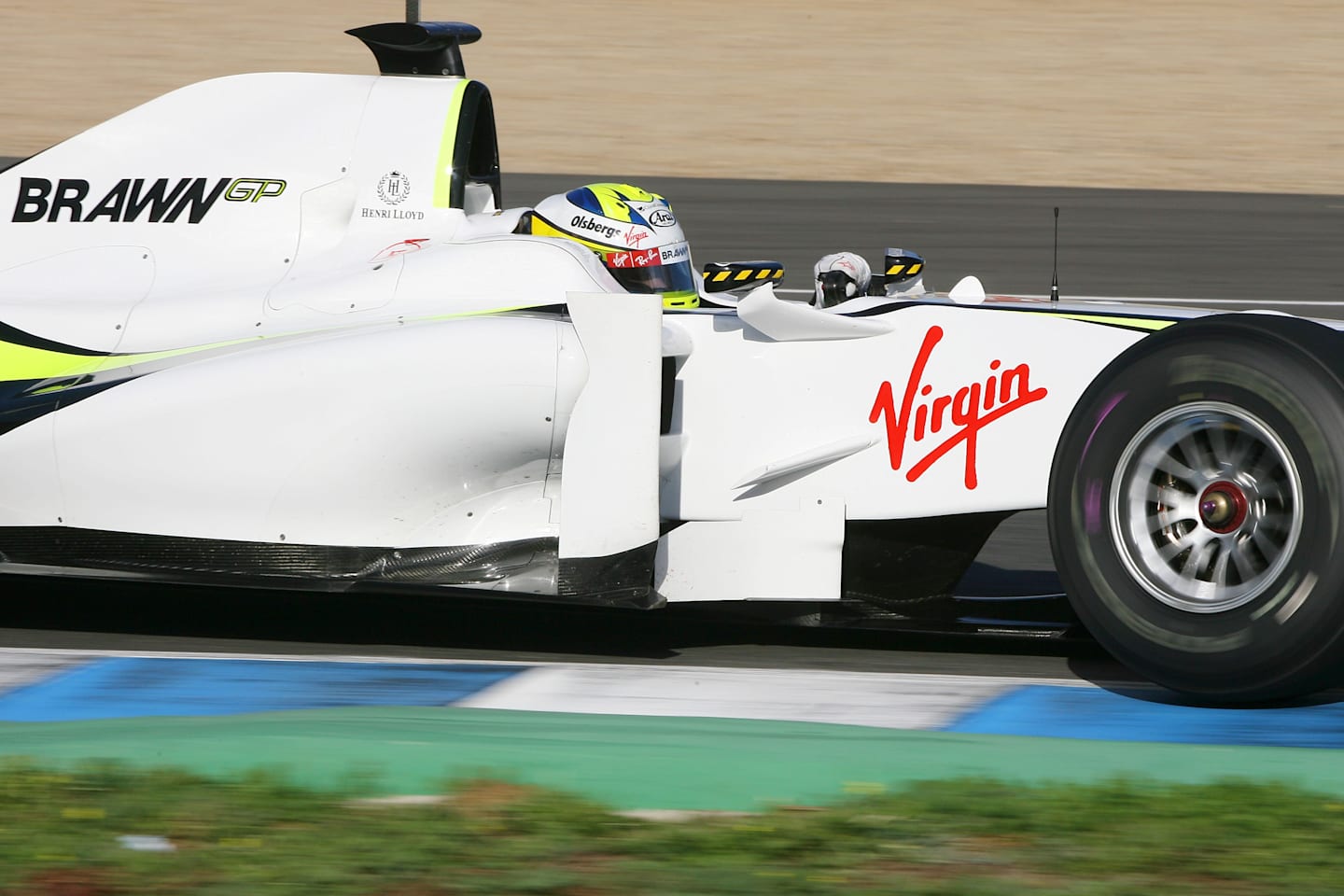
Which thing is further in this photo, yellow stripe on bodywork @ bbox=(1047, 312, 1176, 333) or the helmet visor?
the helmet visor

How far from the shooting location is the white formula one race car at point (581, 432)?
158 inches

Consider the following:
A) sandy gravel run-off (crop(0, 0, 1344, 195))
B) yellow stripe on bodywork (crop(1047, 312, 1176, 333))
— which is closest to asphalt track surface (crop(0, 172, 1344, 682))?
yellow stripe on bodywork (crop(1047, 312, 1176, 333))

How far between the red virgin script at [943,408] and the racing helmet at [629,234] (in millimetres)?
954

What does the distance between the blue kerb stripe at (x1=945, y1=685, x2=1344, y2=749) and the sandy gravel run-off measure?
432 inches

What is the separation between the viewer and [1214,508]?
12.9ft

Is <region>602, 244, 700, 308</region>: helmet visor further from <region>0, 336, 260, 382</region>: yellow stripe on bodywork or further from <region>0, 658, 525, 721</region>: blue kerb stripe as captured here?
<region>0, 658, 525, 721</region>: blue kerb stripe

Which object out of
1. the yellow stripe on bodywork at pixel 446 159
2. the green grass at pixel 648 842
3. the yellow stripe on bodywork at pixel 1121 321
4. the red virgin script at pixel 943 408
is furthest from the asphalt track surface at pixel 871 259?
the green grass at pixel 648 842

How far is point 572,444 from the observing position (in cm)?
441

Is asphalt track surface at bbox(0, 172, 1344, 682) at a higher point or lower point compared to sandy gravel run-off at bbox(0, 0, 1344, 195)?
lower

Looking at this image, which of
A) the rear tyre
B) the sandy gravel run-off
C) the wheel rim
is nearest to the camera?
the rear tyre

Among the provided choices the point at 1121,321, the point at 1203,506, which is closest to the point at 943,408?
the point at 1121,321

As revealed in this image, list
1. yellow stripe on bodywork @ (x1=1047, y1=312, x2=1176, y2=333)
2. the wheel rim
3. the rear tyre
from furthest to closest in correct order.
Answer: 1. yellow stripe on bodywork @ (x1=1047, y1=312, x2=1176, y2=333)
2. the wheel rim
3. the rear tyre

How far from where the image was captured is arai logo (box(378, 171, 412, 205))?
5.18 metres

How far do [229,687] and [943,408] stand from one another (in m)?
1.83
